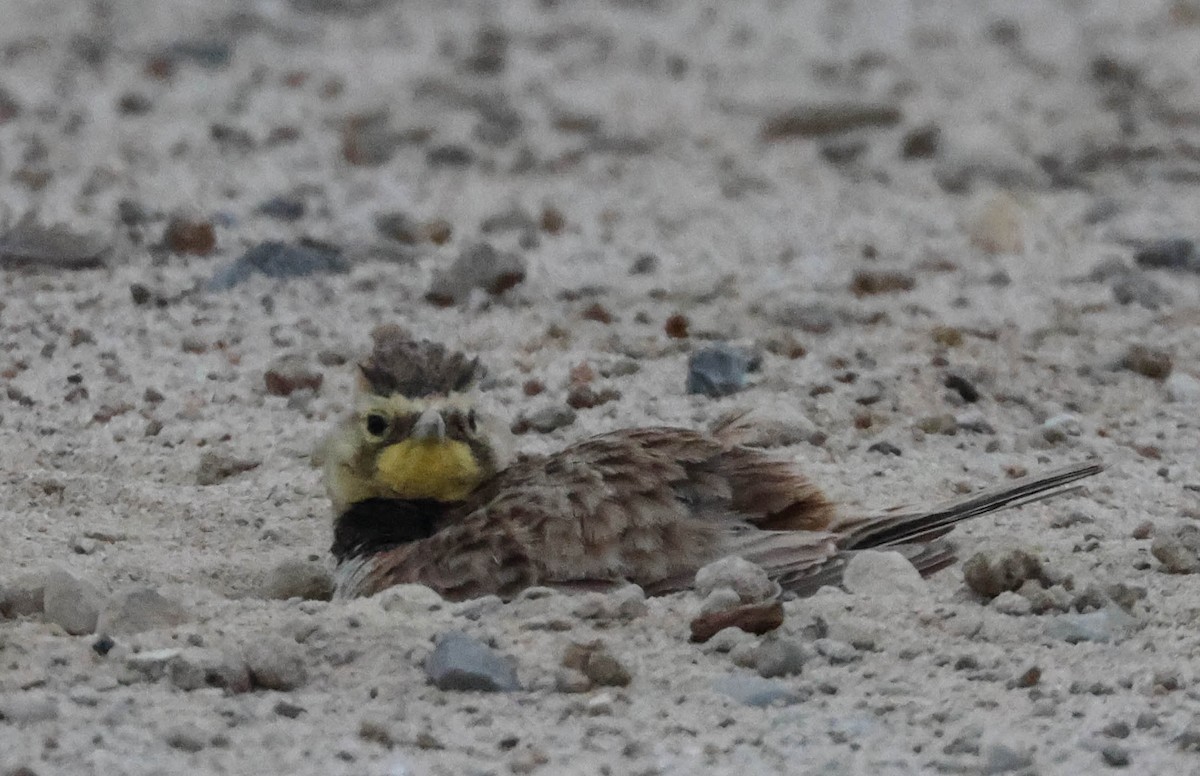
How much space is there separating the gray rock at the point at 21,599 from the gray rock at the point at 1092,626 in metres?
1.98

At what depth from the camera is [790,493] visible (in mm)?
4723

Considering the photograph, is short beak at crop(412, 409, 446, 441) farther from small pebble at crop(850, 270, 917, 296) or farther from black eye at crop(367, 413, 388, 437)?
small pebble at crop(850, 270, 917, 296)

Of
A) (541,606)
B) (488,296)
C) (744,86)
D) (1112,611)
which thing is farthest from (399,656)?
(744,86)

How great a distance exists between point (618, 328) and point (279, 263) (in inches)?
50.2

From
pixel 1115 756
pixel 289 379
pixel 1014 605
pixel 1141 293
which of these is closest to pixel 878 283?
pixel 1141 293

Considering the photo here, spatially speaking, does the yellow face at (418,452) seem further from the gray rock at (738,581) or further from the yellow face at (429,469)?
the gray rock at (738,581)

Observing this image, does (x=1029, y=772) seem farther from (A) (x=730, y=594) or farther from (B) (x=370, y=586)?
(B) (x=370, y=586)

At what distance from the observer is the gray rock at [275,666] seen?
12.9 feet

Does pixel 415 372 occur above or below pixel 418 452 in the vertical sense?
above

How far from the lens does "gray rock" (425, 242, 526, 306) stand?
7277 millimetres

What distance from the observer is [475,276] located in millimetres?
7395

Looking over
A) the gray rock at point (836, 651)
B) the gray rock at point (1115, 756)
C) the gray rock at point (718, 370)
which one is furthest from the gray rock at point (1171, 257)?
the gray rock at point (1115, 756)

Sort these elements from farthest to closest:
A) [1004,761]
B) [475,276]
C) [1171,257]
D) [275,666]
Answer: [1171,257] < [475,276] < [275,666] < [1004,761]

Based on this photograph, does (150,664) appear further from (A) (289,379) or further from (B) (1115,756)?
(A) (289,379)
